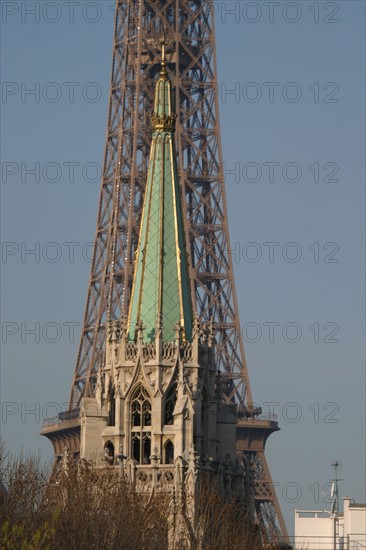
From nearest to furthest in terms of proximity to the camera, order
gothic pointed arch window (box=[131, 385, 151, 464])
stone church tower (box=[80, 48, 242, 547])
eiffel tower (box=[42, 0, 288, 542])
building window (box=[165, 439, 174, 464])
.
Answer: stone church tower (box=[80, 48, 242, 547]) < building window (box=[165, 439, 174, 464]) < gothic pointed arch window (box=[131, 385, 151, 464]) < eiffel tower (box=[42, 0, 288, 542])

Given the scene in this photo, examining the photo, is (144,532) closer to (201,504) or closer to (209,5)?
(201,504)

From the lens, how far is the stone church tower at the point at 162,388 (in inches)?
3273

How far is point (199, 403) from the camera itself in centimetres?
8450

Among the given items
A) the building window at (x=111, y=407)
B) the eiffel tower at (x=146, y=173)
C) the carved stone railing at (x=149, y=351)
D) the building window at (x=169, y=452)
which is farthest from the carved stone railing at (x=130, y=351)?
the eiffel tower at (x=146, y=173)

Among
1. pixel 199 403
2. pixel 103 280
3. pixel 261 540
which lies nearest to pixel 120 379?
pixel 199 403

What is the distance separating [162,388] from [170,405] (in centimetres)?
66

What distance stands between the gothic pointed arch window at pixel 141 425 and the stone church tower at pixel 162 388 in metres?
0.03

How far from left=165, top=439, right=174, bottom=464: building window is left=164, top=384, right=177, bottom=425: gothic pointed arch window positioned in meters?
0.69

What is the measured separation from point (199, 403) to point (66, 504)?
7.01 meters

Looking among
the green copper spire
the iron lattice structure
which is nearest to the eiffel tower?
the iron lattice structure

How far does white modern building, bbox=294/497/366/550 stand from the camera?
90.2 metres

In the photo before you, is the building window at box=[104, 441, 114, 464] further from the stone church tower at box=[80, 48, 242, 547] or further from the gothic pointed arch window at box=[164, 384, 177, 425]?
the gothic pointed arch window at box=[164, 384, 177, 425]

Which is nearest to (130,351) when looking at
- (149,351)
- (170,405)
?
(149,351)

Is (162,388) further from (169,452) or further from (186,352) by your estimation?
(169,452)
